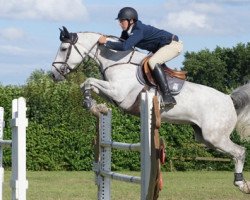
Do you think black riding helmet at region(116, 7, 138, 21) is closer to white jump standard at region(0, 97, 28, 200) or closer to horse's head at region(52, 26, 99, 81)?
horse's head at region(52, 26, 99, 81)

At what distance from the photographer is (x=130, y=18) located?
891 centimetres

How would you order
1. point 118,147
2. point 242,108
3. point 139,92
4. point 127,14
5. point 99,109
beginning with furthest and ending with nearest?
point 242,108 → point 139,92 → point 127,14 → point 99,109 → point 118,147

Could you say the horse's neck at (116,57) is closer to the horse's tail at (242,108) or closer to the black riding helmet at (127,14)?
the black riding helmet at (127,14)

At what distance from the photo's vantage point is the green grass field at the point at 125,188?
40.7 ft

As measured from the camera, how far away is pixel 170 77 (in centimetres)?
924

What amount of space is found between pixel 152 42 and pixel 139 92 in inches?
25.9

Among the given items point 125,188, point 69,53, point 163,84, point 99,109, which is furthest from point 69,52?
point 125,188

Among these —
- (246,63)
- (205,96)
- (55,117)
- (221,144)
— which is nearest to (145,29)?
(205,96)

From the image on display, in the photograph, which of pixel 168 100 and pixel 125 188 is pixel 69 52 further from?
pixel 125 188

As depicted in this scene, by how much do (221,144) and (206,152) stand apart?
12.6 m

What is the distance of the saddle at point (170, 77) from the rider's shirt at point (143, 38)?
20cm

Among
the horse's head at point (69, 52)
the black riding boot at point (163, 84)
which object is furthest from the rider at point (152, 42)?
the horse's head at point (69, 52)

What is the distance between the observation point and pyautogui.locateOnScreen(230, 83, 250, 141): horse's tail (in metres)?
9.75

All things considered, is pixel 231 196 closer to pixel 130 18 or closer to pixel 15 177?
pixel 130 18
